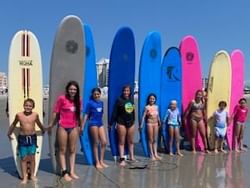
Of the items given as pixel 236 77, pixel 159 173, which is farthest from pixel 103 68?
pixel 159 173

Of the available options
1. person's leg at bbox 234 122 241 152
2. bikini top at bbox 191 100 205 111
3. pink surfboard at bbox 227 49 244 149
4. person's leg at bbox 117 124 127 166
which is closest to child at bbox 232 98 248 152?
person's leg at bbox 234 122 241 152

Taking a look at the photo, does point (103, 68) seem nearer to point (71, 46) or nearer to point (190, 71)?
point (190, 71)

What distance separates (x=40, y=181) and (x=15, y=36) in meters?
2.26

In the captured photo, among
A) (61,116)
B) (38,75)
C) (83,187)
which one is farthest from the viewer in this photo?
(38,75)

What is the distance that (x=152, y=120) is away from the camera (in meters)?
7.19

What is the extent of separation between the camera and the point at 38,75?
6082 millimetres

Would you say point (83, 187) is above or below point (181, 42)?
below

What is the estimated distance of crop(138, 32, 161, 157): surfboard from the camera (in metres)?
7.41

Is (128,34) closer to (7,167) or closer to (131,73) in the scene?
(131,73)

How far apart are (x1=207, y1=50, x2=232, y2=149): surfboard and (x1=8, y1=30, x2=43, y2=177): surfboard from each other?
375 cm

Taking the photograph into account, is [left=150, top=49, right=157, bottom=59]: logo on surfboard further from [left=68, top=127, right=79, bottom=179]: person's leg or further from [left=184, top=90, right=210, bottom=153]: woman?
[left=68, top=127, right=79, bottom=179]: person's leg

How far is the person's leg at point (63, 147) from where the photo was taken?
559 centimetres

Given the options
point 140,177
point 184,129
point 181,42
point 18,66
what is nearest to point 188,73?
point 181,42

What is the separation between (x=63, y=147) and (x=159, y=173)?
1579 mm
